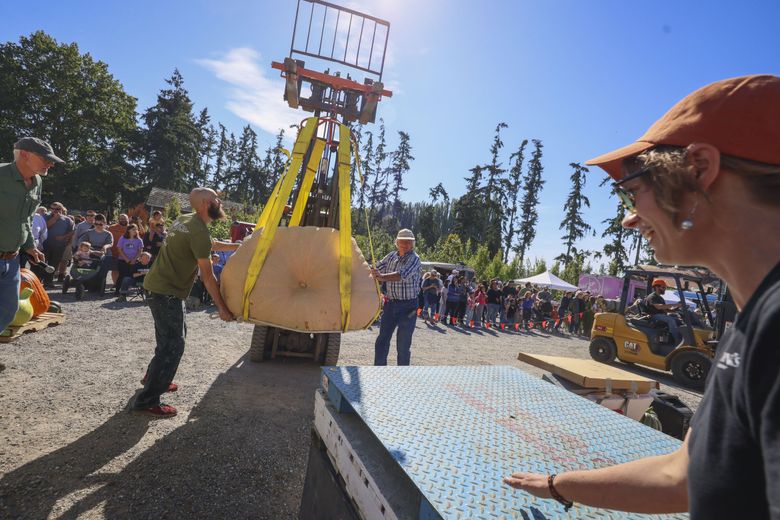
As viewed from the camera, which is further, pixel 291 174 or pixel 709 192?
pixel 291 174

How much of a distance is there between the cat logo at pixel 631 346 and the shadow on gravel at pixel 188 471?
8.29m

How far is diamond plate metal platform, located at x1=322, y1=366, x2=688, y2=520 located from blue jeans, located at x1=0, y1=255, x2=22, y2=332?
3168 mm

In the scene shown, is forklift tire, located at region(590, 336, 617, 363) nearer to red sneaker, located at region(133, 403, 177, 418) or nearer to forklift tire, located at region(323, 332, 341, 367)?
forklift tire, located at region(323, 332, 341, 367)

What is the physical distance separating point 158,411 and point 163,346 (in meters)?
0.58

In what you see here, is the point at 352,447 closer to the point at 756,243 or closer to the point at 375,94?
the point at 756,243

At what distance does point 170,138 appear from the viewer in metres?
39.9

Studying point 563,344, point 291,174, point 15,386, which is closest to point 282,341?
point 15,386

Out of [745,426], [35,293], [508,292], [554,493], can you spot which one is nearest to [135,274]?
[35,293]

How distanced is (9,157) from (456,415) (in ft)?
129

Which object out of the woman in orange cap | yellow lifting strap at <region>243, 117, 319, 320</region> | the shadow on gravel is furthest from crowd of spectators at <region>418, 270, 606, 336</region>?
the woman in orange cap

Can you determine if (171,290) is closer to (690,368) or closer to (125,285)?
(125,285)

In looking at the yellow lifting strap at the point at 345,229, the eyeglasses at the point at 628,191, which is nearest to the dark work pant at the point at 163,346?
the yellow lifting strap at the point at 345,229

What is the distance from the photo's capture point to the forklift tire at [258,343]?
5274 millimetres

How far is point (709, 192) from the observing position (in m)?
0.76
